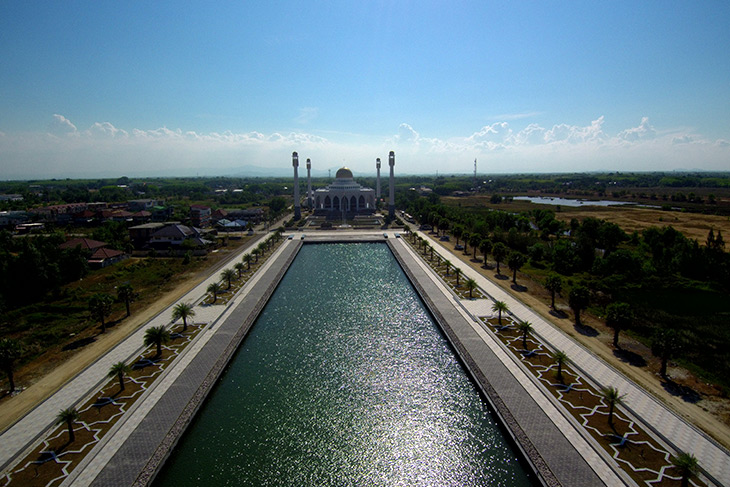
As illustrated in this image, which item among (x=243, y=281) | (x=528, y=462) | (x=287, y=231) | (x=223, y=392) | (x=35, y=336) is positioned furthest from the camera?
(x=287, y=231)

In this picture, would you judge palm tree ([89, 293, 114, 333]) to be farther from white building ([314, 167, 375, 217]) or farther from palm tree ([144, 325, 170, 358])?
white building ([314, 167, 375, 217])

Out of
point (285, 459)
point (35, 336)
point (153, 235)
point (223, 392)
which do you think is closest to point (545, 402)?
point (285, 459)

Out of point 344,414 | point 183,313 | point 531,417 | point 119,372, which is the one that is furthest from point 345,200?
point 531,417

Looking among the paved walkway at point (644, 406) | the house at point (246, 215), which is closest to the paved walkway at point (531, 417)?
the paved walkway at point (644, 406)

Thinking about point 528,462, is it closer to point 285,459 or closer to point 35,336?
point 285,459

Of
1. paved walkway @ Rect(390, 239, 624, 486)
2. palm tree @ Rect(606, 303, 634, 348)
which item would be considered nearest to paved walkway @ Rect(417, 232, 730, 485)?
palm tree @ Rect(606, 303, 634, 348)

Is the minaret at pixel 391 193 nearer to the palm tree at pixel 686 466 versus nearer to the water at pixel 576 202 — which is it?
the water at pixel 576 202
